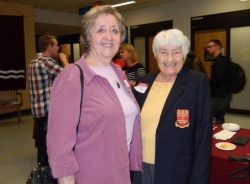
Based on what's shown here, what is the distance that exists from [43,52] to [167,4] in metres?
5.56

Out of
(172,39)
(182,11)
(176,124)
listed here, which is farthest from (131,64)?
(182,11)

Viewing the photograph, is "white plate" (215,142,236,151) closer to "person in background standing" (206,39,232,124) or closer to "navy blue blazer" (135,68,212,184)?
"navy blue blazer" (135,68,212,184)

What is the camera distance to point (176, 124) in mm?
1514

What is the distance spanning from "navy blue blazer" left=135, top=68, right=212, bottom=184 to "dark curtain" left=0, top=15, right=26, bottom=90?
614cm

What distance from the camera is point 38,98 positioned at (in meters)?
3.08

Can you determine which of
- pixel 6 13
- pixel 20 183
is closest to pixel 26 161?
pixel 20 183

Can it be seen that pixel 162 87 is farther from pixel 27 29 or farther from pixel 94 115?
pixel 27 29

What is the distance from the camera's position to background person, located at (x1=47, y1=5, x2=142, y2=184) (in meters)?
1.11

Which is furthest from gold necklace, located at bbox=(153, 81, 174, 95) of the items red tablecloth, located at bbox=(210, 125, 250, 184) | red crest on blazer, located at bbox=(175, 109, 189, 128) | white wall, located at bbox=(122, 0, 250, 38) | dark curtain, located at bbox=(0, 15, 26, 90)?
dark curtain, located at bbox=(0, 15, 26, 90)

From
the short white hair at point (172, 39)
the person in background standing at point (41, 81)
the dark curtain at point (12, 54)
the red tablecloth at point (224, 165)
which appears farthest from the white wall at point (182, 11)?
the short white hair at point (172, 39)

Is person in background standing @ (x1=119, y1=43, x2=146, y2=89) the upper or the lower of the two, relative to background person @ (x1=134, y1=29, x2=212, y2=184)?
upper

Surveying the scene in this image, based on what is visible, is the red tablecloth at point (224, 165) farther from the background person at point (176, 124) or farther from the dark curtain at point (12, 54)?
the dark curtain at point (12, 54)

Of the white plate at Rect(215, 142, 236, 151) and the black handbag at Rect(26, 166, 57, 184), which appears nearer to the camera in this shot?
the black handbag at Rect(26, 166, 57, 184)

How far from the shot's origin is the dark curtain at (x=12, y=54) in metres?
6.72
